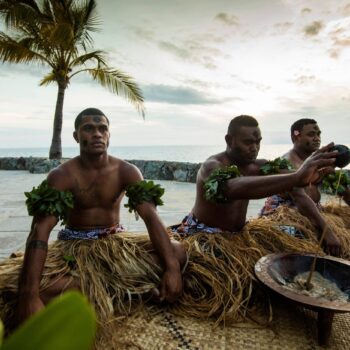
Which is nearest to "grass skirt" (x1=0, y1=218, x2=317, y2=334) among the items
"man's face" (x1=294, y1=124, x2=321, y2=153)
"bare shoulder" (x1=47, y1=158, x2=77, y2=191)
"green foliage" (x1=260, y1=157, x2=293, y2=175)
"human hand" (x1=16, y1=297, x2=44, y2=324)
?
"human hand" (x1=16, y1=297, x2=44, y2=324)

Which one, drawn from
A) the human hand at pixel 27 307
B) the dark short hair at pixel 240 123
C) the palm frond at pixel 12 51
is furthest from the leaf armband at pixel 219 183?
the palm frond at pixel 12 51

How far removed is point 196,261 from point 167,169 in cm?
661

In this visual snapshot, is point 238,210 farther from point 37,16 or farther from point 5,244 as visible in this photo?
point 37,16

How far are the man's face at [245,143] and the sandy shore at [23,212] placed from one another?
1.70 m

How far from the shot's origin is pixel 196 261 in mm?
2148

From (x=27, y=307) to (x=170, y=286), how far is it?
743 millimetres

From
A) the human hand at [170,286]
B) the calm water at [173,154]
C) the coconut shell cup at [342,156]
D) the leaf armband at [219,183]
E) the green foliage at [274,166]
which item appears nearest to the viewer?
the coconut shell cup at [342,156]

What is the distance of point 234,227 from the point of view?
8.00ft

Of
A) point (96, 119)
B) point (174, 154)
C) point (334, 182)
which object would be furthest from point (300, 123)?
point (174, 154)

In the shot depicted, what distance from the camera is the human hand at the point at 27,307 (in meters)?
1.59

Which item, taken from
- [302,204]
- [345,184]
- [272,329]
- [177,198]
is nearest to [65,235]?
[272,329]

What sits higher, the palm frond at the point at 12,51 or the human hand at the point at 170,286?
the palm frond at the point at 12,51

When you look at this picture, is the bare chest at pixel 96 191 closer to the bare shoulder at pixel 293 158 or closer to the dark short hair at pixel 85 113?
the dark short hair at pixel 85 113

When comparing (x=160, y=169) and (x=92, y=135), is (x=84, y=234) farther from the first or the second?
(x=160, y=169)
